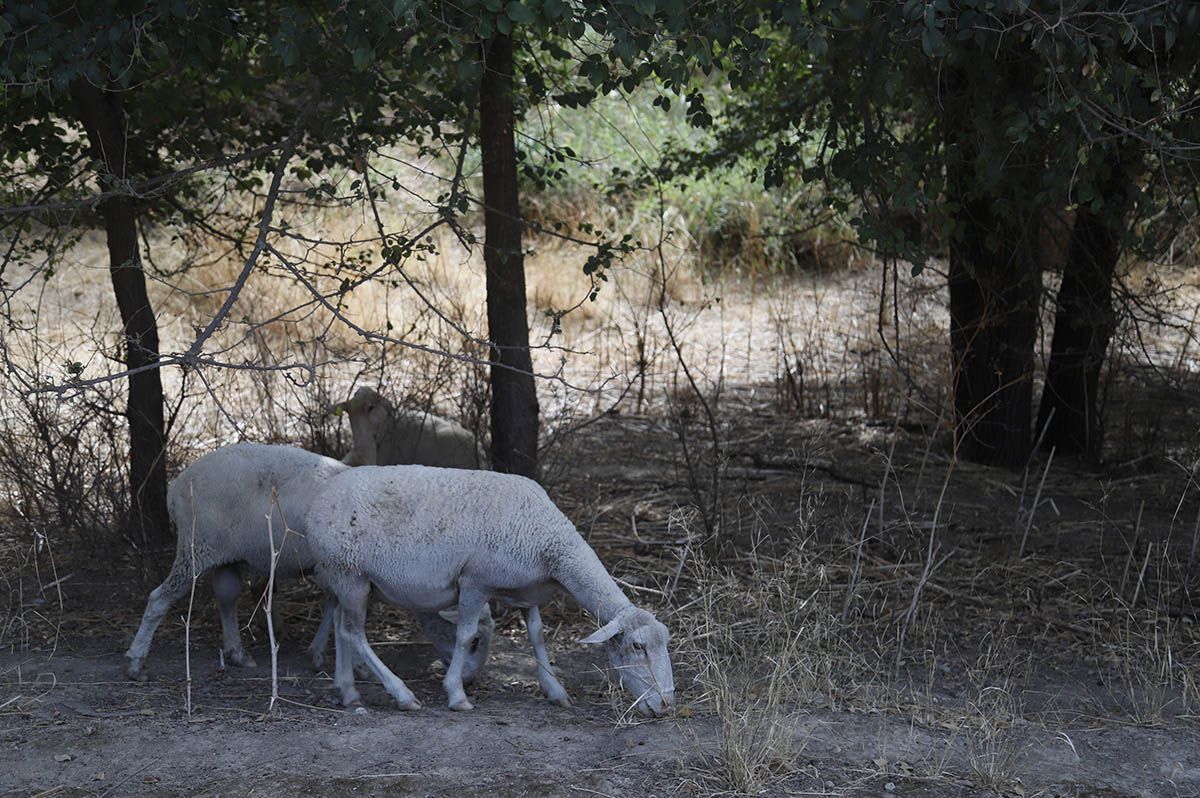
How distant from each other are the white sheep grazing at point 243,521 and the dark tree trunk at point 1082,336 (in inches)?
174

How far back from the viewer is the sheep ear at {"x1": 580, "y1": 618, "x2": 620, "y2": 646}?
5058 mm

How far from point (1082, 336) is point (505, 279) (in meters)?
4.36

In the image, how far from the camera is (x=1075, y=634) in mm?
6359

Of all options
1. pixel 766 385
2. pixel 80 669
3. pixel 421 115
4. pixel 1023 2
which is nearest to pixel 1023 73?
pixel 1023 2

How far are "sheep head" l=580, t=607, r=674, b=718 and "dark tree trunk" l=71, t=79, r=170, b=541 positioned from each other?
2.64 metres

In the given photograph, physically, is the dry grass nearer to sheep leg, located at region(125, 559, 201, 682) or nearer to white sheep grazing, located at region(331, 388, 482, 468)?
white sheep grazing, located at region(331, 388, 482, 468)

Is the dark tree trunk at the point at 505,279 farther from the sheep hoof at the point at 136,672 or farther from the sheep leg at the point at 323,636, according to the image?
the sheep hoof at the point at 136,672

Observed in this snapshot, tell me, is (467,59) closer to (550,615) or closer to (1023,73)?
(550,615)

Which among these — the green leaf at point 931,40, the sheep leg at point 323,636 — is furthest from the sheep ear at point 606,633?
the green leaf at point 931,40

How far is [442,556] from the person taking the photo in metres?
5.35

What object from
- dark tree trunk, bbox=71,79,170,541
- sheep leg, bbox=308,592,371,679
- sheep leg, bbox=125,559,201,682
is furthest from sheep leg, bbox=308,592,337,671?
dark tree trunk, bbox=71,79,170,541

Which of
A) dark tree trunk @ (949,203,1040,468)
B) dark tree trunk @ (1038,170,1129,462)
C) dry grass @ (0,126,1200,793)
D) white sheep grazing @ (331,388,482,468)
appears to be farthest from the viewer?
dark tree trunk @ (949,203,1040,468)

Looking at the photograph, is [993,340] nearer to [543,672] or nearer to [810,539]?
[810,539]

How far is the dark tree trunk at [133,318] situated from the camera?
6586mm
